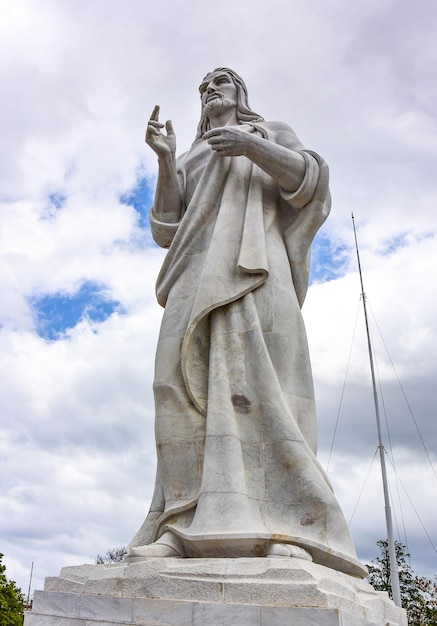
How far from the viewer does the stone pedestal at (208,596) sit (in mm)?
4609

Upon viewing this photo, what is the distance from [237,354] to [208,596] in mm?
2478

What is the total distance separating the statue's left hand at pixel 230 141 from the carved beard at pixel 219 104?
1345 millimetres

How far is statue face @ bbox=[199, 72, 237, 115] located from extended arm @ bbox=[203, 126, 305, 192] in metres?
1.31

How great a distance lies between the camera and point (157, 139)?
811 cm

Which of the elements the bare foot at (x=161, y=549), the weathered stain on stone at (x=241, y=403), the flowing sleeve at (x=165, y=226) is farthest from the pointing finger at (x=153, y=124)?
the bare foot at (x=161, y=549)

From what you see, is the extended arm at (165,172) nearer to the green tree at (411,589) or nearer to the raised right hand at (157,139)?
the raised right hand at (157,139)

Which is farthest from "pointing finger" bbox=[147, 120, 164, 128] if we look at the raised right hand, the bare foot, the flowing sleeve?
the bare foot

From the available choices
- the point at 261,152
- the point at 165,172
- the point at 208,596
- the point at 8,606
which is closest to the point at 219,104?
the point at 165,172

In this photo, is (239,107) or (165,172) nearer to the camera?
(165,172)

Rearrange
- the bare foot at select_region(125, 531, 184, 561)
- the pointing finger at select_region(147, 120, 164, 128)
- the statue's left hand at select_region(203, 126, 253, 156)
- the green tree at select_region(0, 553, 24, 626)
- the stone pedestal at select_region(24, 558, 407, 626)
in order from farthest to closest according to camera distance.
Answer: the green tree at select_region(0, 553, 24, 626), the pointing finger at select_region(147, 120, 164, 128), the statue's left hand at select_region(203, 126, 253, 156), the bare foot at select_region(125, 531, 184, 561), the stone pedestal at select_region(24, 558, 407, 626)

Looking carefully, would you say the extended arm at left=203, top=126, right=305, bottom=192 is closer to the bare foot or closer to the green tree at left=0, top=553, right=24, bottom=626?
the bare foot

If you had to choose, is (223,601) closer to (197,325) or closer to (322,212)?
(197,325)

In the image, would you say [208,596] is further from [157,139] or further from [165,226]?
[157,139]

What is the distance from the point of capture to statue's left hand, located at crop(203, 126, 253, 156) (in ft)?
23.8
